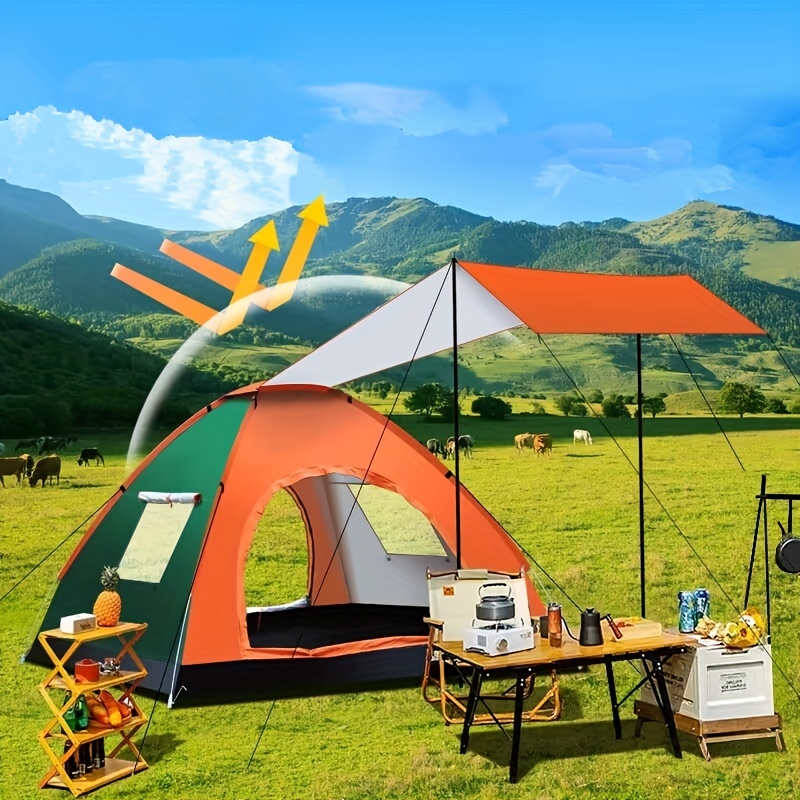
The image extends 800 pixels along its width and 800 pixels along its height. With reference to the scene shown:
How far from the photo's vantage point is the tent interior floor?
7.27 metres

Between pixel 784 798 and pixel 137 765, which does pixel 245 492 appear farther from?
pixel 784 798

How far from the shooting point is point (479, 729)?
229 inches

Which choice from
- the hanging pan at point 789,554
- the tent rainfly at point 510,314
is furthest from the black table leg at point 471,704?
the hanging pan at point 789,554

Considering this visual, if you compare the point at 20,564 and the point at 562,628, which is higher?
the point at 562,628

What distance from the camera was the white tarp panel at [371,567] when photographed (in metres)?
8.12

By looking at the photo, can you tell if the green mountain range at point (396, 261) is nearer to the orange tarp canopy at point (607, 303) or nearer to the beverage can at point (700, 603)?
the orange tarp canopy at point (607, 303)

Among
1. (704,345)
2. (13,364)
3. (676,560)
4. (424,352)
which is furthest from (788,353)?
(424,352)

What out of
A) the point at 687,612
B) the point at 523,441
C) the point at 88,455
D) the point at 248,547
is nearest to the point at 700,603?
the point at 687,612

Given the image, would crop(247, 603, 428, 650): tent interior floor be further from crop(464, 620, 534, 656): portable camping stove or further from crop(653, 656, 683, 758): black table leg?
crop(653, 656, 683, 758): black table leg

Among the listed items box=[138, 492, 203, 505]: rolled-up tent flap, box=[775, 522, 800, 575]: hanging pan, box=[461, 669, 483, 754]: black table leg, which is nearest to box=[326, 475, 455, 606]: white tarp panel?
box=[138, 492, 203, 505]: rolled-up tent flap

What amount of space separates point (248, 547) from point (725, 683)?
286 centimetres

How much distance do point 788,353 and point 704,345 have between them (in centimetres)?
532

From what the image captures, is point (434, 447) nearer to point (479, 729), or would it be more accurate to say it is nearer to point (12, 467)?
point (12, 467)

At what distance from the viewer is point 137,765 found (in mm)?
5250
